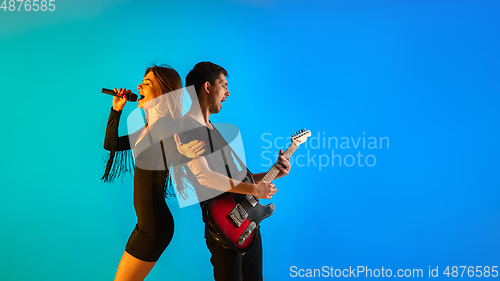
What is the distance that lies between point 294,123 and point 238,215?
1096 millimetres

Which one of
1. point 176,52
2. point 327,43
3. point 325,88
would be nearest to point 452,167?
point 325,88

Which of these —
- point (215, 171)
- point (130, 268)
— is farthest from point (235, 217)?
point (130, 268)

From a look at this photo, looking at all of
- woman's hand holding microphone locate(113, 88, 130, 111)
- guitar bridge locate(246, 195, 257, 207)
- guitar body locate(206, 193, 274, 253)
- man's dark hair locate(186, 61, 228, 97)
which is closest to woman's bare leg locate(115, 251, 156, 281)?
guitar body locate(206, 193, 274, 253)

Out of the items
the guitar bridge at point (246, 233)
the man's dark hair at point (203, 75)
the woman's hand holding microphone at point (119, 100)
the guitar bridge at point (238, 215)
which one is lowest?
the guitar bridge at point (246, 233)

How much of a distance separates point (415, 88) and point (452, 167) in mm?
696

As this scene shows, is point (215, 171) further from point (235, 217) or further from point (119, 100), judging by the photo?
point (119, 100)

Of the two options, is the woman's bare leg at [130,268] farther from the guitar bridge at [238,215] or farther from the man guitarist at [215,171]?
the guitar bridge at [238,215]

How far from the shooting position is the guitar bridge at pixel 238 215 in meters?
1.39

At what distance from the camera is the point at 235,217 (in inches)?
55.0

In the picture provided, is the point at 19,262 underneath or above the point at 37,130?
underneath

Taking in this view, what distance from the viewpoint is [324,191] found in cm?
234

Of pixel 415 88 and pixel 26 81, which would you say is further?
pixel 415 88

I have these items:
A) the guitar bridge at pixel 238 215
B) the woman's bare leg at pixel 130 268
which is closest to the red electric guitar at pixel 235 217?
the guitar bridge at pixel 238 215

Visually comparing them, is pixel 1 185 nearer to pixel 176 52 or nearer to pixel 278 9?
pixel 176 52
